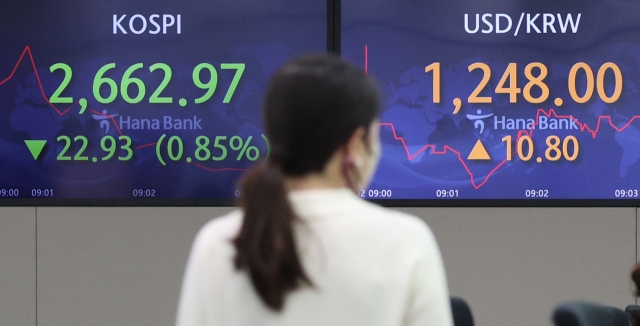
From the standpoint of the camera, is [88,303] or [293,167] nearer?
[293,167]

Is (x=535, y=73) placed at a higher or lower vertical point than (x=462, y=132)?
higher

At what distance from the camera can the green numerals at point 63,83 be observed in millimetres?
4164


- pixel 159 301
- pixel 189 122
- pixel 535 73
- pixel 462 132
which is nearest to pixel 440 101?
pixel 462 132

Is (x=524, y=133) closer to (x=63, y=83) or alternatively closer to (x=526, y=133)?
(x=526, y=133)

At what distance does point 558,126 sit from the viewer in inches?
158

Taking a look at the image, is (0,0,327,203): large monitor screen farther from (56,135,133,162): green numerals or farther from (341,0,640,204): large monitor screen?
(341,0,640,204): large monitor screen

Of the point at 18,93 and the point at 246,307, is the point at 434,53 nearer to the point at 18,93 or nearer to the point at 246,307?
the point at 18,93

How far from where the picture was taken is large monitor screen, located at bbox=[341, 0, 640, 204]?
400cm

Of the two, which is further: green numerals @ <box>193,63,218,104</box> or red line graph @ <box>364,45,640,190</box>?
green numerals @ <box>193,63,218,104</box>

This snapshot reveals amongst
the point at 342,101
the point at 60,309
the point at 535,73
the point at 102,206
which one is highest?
the point at 535,73

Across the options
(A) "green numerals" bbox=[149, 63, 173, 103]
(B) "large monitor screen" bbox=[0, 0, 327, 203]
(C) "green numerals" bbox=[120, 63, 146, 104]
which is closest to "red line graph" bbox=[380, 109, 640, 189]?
(B) "large monitor screen" bbox=[0, 0, 327, 203]

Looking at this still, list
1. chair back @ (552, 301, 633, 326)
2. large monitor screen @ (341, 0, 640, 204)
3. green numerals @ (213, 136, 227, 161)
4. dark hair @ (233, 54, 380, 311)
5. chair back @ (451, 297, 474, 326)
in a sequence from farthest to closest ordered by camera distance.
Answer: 1. green numerals @ (213, 136, 227, 161)
2. large monitor screen @ (341, 0, 640, 204)
3. chair back @ (451, 297, 474, 326)
4. chair back @ (552, 301, 633, 326)
5. dark hair @ (233, 54, 380, 311)

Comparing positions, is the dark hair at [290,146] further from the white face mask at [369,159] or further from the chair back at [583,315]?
the chair back at [583,315]

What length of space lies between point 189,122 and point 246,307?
3119 mm
